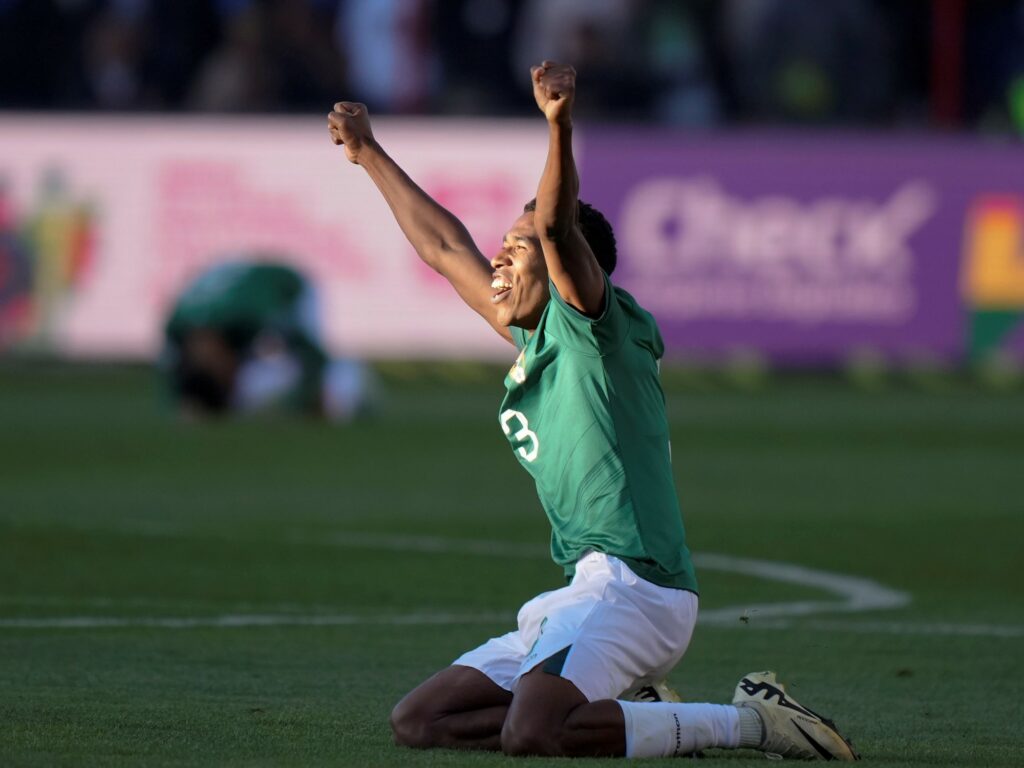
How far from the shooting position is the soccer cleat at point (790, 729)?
20.3 feet

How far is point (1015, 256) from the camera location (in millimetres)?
20578

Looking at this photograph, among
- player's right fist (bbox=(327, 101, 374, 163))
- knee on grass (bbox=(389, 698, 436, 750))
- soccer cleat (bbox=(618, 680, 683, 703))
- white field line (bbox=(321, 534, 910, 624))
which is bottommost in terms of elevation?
white field line (bbox=(321, 534, 910, 624))

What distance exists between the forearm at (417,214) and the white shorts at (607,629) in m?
1.38

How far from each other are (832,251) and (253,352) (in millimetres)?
5450

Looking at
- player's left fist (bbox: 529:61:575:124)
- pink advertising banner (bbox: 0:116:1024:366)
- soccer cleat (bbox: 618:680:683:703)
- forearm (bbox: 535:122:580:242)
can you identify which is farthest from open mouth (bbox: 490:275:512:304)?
pink advertising banner (bbox: 0:116:1024:366)

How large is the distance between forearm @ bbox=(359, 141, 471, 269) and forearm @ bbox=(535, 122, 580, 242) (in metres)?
1.46

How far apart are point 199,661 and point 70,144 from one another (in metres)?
13.8

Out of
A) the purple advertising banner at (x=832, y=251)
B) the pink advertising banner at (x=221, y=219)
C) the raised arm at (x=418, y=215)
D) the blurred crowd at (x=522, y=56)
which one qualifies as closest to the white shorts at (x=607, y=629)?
the raised arm at (x=418, y=215)

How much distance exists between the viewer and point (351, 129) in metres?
7.39

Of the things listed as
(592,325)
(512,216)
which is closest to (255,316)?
(512,216)

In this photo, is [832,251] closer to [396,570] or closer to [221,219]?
[221,219]

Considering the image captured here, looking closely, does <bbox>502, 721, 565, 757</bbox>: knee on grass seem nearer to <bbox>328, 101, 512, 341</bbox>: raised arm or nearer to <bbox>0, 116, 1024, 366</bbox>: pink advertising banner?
<bbox>328, 101, 512, 341</bbox>: raised arm

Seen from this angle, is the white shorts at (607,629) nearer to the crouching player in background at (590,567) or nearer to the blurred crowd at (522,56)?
the crouching player in background at (590,567)

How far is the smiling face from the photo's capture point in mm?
6488
